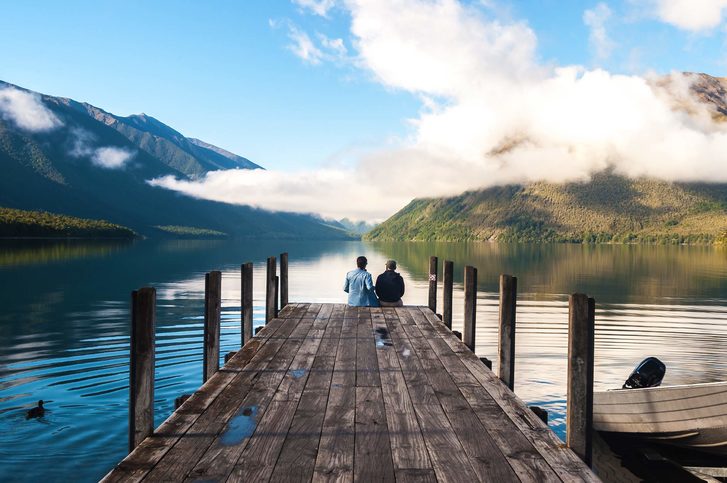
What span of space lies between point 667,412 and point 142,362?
7699mm

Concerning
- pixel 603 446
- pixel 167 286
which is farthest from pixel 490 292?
pixel 603 446

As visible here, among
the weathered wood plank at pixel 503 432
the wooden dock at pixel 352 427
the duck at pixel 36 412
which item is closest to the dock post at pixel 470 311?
the wooden dock at pixel 352 427

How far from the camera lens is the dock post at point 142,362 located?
5.98m

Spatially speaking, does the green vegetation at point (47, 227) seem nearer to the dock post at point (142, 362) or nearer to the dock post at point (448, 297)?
the dock post at point (448, 297)

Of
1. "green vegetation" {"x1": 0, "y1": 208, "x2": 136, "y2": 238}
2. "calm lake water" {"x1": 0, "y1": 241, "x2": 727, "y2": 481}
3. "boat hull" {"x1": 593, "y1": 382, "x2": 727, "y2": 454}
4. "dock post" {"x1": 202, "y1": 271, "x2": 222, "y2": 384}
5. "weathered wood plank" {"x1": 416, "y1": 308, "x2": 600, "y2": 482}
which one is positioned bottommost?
"calm lake water" {"x1": 0, "y1": 241, "x2": 727, "y2": 481}

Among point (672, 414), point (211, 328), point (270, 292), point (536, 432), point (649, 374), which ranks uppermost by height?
point (270, 292)

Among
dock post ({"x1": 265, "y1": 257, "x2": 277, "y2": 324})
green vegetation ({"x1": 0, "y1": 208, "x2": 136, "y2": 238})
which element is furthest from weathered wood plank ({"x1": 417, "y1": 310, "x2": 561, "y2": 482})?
green vegetation ({"x1": 0, "y1": 208, "x2": 136, "y2": 238})

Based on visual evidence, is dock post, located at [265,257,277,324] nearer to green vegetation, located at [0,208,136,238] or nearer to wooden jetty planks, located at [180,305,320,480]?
wooden jetty planks, located at [180,305,320,480]

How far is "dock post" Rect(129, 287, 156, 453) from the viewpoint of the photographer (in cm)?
598

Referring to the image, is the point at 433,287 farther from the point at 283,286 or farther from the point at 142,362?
the point at 142,362

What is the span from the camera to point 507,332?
9.41m

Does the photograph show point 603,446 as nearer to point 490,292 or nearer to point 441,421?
point 441,421

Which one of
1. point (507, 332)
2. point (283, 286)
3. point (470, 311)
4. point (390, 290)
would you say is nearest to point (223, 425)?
point (507, 332)

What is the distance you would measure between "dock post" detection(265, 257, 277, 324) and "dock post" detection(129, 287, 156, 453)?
8935mm
